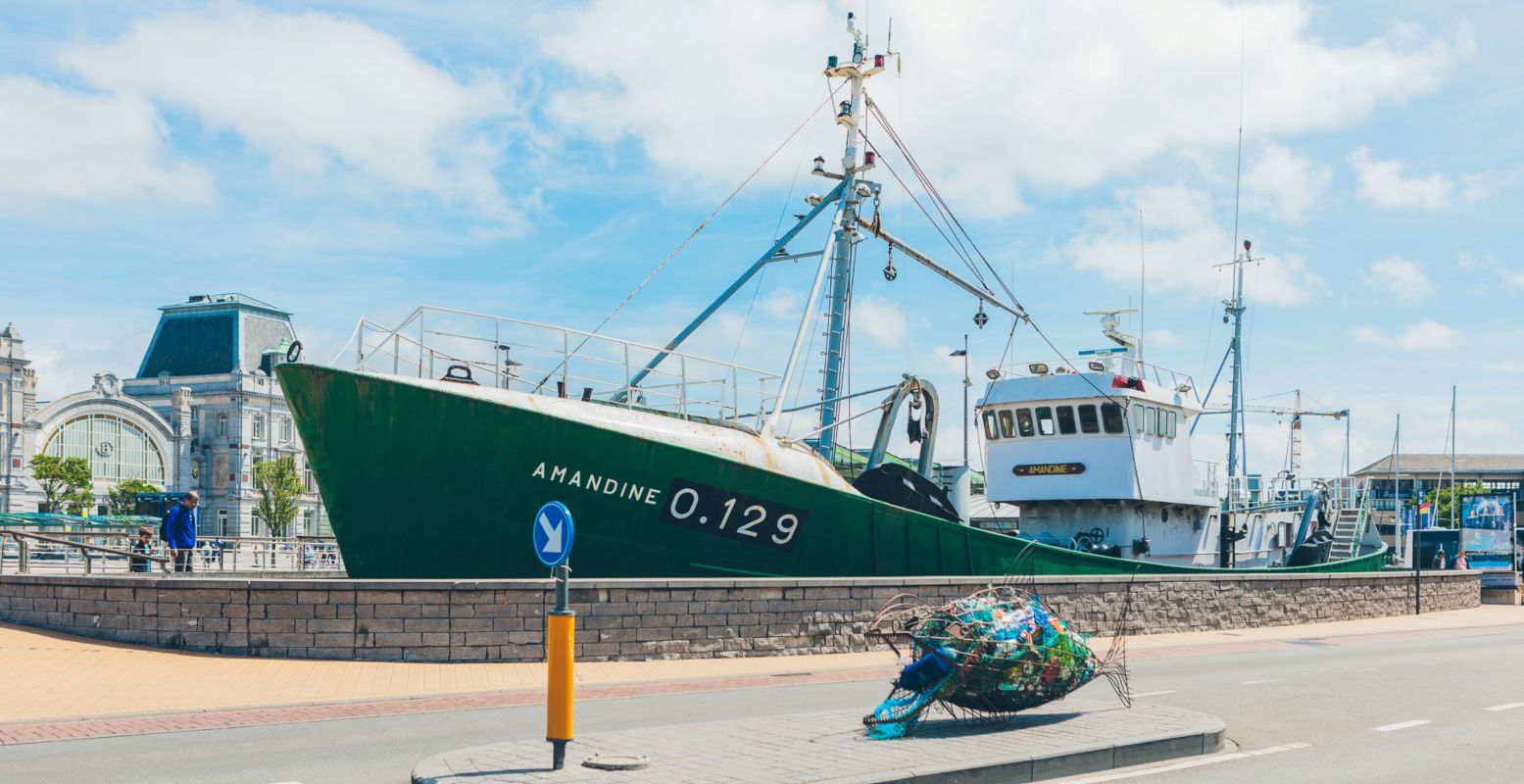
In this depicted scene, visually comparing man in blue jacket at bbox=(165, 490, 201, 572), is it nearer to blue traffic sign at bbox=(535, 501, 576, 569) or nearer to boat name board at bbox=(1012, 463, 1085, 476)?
blue traffic sign at bbox=(535, 501, 576, 569)

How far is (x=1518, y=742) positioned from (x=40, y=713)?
12.0 metres

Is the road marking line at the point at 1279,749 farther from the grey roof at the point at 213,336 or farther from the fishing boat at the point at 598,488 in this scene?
the grey roof at the point at 213,336

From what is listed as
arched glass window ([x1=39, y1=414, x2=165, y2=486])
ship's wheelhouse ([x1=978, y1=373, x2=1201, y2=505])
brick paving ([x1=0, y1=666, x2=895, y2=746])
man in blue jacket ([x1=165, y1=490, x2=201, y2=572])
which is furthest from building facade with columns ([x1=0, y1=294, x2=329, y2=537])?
brick paving ([x1=0, y1=666, x2=895, y2=746])

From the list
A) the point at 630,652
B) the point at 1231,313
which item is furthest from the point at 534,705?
the point at 1231,313

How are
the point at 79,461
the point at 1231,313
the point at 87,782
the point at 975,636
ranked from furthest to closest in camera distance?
the point at 79,461
the point at 1231,313
the point at 975,636
the point at 87,782

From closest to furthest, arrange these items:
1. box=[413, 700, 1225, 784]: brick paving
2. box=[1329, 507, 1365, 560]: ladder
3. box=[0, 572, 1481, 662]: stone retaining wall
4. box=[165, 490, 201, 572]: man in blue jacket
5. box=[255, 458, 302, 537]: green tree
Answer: box=[413, 700, 1225, 784]: brick paving → box=[0, 572, 1481, 662]: stone retaining wall → box=[165, 490, 201, 572]: man in blue jacket → box=[1329, 507, 1365, 560]: ladder → box=[255, 458, 302, 537]: green tree

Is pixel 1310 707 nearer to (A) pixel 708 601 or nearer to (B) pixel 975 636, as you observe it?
(B) pixel 975 636

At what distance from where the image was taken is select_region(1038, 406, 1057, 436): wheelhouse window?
2475 cm

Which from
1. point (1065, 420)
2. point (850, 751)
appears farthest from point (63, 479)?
point (850, 751)

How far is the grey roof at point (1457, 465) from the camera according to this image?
129575 mm

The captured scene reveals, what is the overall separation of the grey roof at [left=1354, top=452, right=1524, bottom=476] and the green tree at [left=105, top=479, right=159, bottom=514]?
108 metres

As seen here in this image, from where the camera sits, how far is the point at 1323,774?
28.6 feet

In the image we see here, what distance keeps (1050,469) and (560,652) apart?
17771 mm

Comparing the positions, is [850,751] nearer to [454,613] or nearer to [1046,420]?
[454,613]
